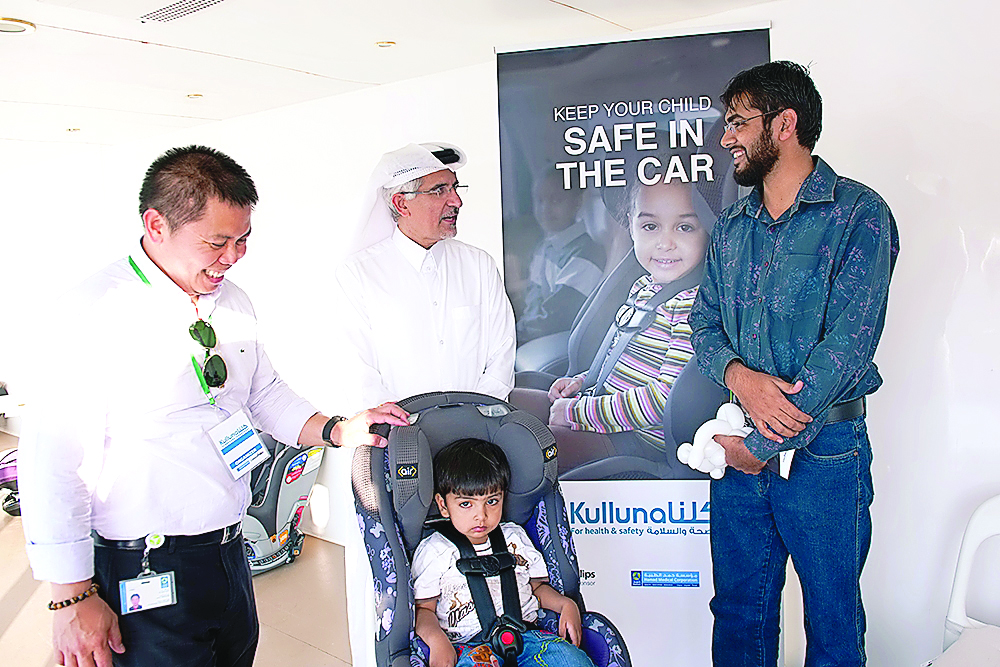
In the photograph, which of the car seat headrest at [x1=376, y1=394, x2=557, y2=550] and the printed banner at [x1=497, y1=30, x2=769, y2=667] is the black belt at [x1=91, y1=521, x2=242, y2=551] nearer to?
the car seat headrest at [x1=376, y1=394, x2=557, y2=550]

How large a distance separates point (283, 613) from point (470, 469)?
94.9 inches

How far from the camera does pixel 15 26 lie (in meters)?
3.01

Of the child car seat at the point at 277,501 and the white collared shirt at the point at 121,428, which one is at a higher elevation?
the white collared shirt at the point at 121,428

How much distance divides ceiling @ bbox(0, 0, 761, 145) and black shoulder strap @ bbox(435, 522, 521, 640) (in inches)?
68.4

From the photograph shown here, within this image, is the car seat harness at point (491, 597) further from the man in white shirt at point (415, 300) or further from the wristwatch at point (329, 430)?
the man in white shirt at point (415, 300)

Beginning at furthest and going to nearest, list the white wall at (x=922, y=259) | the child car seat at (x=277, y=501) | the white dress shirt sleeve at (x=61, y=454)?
the child car seat at (x=277, y=501), the white wall at (x=922, y=259), the white dress shirt sleeve at (x=61, y=454)

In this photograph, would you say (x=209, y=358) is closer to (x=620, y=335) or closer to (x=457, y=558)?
(x=457, y=558)

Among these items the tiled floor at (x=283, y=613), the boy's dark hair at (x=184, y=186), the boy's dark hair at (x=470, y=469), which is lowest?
the tiled floor at (x=283, y=613)

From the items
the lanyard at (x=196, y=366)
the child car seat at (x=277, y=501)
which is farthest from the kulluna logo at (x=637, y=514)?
the child car seat at (x=277, y=501)

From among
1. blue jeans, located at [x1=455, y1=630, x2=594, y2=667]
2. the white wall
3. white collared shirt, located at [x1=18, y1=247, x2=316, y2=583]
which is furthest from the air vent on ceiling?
blue jeans, located at [x1=455, y1=630, x2=594, y2=667]

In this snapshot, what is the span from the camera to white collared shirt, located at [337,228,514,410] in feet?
8.95

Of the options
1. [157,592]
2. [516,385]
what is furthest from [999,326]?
[157,592]

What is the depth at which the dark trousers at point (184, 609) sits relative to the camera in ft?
5.77

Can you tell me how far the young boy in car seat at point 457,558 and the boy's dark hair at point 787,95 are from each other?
1178mm
